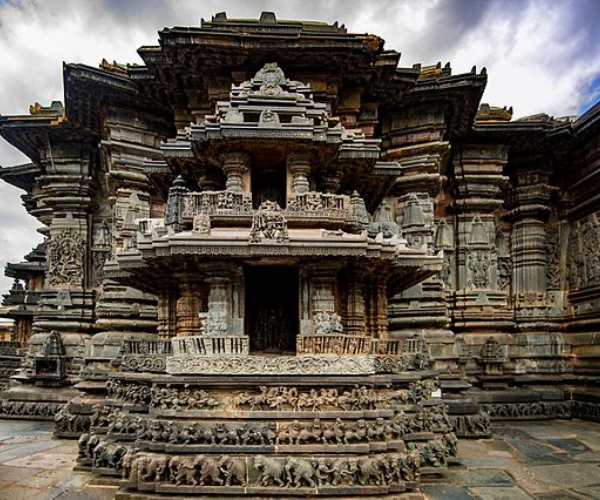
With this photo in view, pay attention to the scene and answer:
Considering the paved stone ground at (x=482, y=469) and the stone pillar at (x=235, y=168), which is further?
the stone pillar at (x=235, y=168)

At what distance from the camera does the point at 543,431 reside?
1230 centimetres

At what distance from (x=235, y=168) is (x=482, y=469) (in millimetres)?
6978

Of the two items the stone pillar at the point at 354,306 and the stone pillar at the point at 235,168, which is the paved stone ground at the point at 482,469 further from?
the stone pillar at the point at 235,168

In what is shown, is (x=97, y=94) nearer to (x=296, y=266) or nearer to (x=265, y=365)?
(x=296, y=266)

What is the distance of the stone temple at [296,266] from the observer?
724 centimetres

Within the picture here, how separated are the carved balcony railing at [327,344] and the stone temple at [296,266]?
32 mm

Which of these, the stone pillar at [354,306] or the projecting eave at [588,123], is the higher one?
the projecting eave at [588,123]

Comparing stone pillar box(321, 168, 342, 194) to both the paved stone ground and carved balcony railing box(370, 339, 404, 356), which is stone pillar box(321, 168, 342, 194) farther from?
the paved stone ground

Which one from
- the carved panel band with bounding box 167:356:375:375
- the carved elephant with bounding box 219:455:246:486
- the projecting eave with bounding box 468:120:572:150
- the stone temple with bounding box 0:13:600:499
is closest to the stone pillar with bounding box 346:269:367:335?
the stone temple with bounding box 0:13:600:499

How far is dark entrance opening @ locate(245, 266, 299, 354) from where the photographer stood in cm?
937

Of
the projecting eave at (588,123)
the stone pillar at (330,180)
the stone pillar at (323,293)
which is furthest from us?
the projecting eave at (588,123)

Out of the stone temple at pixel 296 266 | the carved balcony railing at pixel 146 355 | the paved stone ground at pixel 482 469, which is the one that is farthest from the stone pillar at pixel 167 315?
the paved stone ground at pixel 482 469

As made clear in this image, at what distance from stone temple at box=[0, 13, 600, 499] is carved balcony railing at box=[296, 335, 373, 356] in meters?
0.03

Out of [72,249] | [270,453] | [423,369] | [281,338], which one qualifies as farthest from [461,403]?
[72,249]
